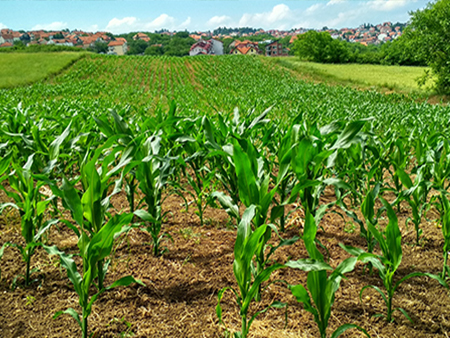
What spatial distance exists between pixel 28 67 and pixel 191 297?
38.6 meters

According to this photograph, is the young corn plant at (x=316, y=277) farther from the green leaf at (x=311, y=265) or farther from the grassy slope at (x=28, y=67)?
the grassy slope at (x=28, y=67)

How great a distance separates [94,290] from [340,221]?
8.21ft

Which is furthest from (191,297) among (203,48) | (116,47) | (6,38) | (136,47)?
(6,38)

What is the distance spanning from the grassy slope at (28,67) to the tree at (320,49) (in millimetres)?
42347

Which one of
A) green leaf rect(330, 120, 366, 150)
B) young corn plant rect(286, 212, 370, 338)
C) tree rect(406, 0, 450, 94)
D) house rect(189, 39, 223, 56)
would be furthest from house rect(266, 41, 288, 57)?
young corn plant rect(286, 212, 370, 338)

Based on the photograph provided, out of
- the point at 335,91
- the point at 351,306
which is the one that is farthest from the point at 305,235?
the point at 335,91

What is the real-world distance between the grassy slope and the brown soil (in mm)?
29225

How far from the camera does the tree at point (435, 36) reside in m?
19.6

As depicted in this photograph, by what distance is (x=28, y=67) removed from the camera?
32250 mm

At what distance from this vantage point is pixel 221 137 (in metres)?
3.28

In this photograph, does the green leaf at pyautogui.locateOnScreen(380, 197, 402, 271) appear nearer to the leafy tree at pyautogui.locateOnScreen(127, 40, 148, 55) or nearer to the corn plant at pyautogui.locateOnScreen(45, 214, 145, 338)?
the corn plant at pyautogui.locateOnScreen(45, 214, 145, 338)

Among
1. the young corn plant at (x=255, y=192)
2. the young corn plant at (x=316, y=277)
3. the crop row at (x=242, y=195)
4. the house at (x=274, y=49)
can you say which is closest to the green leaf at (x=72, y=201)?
the crop row at (x=242, y=195)

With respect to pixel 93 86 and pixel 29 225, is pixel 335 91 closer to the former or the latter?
pixel 93 86

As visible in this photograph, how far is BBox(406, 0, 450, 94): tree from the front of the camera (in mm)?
19641
